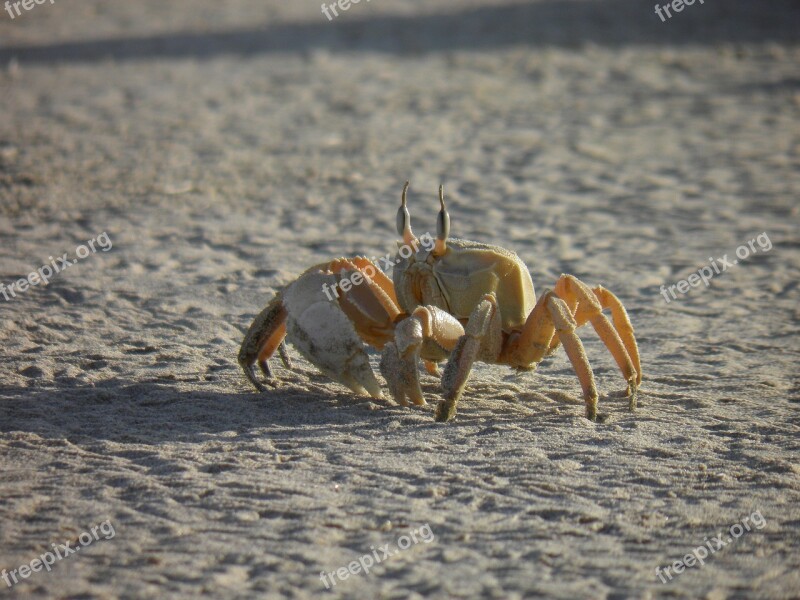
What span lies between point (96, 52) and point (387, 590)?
591 inches

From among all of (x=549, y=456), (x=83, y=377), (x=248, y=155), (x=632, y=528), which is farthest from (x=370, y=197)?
(x=632, y=528)

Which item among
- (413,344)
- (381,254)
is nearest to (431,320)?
(413,344)

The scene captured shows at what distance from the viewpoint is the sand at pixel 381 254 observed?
4684 millimetres

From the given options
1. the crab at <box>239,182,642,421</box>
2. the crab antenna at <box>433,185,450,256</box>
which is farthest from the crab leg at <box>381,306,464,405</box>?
the crab antenna at <box>433,185,450,256</box>

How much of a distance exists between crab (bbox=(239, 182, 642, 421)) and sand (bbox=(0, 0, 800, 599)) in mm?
271

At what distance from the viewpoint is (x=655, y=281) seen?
909 cm

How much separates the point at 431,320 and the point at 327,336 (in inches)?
22.6

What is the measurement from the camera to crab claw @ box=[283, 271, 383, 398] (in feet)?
19.5

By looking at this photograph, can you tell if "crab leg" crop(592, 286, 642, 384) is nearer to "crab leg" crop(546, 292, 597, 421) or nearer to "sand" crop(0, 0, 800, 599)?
"sand" crop(0, 0, 800, 599)

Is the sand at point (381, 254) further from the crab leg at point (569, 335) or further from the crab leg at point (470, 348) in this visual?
the crab leg at point (569, 335)

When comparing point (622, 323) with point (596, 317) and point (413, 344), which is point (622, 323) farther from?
point (413, 344)

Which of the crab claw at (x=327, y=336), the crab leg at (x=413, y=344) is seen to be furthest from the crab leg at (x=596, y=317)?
the crab claw at (x=327, y=336)

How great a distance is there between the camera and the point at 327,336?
592cm

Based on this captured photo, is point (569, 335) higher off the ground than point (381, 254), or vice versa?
point (381, 254)
